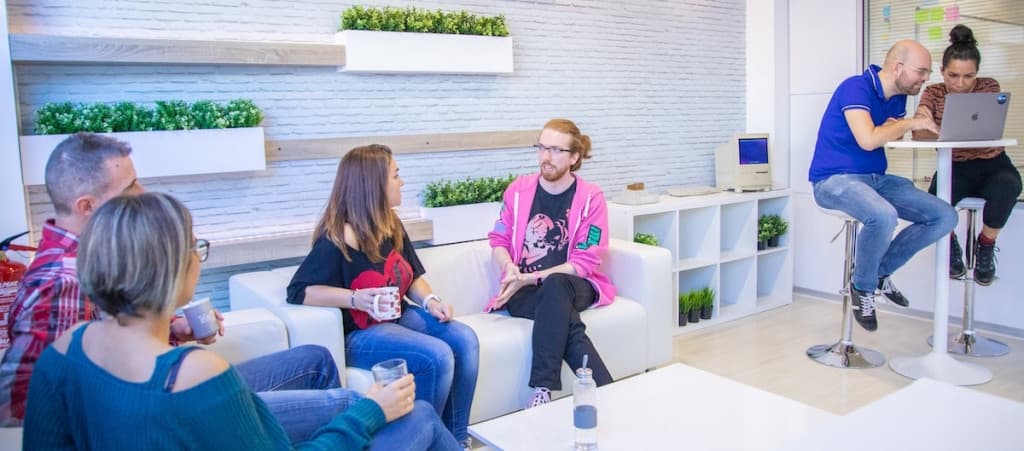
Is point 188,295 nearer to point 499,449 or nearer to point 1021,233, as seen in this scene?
point 499,449

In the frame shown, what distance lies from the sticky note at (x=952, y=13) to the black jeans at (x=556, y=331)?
9.25 feet

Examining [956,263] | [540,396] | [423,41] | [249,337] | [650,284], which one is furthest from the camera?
[956,263]

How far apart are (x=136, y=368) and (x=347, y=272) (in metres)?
1.47

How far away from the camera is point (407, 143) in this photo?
3812 mm

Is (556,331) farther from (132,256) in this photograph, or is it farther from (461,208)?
(132,256)

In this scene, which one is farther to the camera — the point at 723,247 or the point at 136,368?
the point at 723,247

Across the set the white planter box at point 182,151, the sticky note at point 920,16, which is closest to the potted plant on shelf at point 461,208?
the white planter box at point 182,151

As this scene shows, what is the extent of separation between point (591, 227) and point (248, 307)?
4.71 feet

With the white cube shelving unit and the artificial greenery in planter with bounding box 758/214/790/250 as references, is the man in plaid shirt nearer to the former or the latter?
the white cube shelving unit

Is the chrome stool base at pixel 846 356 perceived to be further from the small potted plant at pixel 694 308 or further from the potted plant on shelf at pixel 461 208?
the potted plant on shelf at pixel 461 208

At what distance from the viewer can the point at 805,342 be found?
4281 millimetres

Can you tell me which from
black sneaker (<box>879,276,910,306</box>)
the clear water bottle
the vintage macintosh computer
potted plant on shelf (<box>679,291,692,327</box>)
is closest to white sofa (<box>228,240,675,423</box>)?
potted plant on shelf (<box>679,291,692,327</box>)

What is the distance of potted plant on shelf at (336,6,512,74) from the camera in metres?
3.51

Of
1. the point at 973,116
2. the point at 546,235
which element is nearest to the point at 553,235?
the point at 546,235
